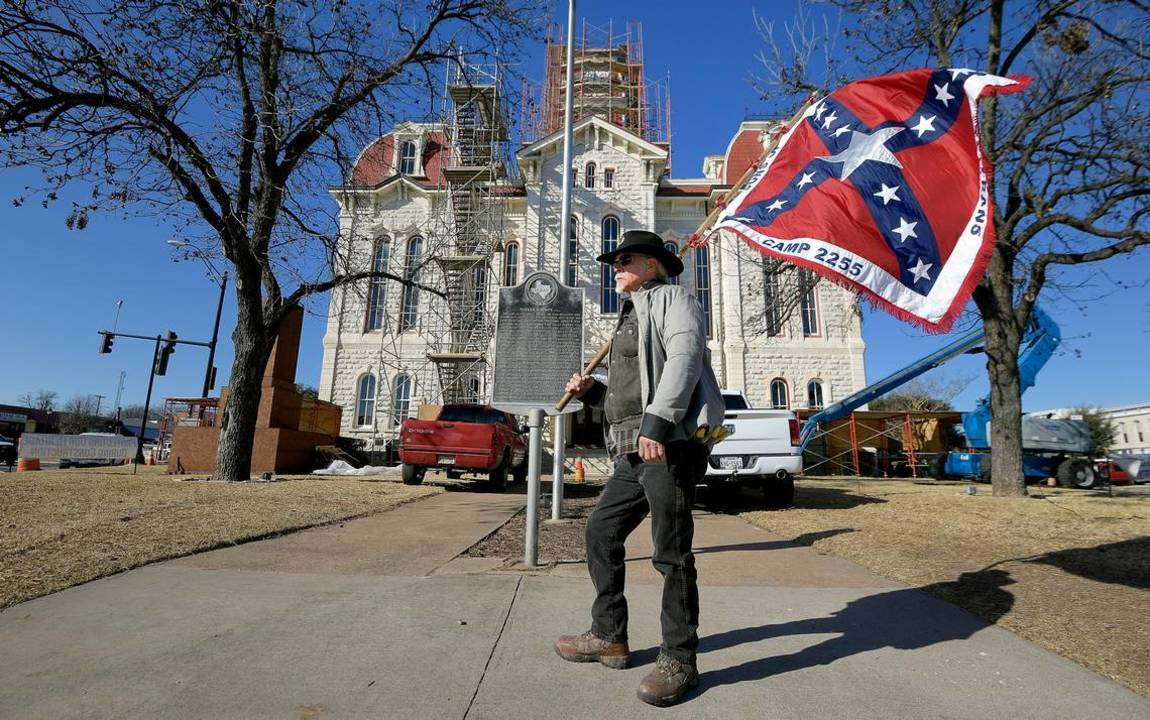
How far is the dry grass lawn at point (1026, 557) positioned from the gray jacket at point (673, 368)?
209cm

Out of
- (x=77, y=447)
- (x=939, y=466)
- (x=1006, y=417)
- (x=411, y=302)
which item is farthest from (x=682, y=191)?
(x=77, y=447)

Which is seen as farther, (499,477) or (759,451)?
(499,477)

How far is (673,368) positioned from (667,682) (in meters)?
1.24

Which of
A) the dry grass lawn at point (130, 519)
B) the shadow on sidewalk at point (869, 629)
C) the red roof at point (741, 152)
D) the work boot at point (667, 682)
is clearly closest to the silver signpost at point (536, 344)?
the shadow on sidewalk at point (869, 629)

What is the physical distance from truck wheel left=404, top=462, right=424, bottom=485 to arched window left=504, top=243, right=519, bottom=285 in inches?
586

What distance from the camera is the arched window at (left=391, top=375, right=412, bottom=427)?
81.9 ft

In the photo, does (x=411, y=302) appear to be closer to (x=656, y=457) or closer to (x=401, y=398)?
(x=401, y=398)

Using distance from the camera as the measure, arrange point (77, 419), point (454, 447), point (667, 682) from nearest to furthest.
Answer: point (667, 682)
point (454, 447)
point (77, 419)

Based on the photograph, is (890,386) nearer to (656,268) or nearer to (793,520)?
(793,520)

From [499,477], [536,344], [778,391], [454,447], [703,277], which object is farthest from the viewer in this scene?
[703,277]

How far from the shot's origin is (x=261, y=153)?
11078 millimetres

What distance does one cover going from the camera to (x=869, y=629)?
307cm

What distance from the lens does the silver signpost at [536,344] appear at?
4992 mm

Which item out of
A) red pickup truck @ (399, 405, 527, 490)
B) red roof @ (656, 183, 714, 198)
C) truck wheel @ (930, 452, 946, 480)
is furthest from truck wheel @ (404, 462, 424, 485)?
red roof @ (656, 183, 714, 198)
